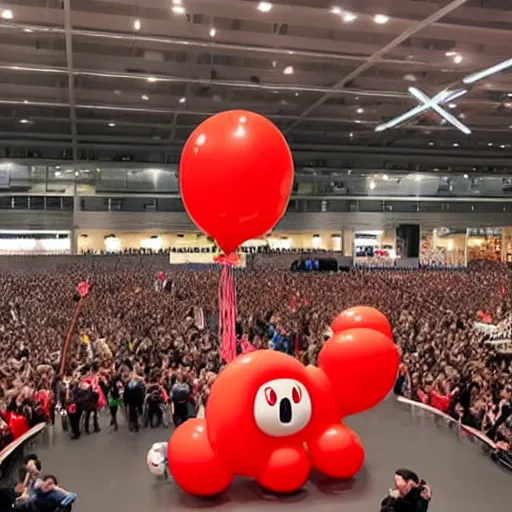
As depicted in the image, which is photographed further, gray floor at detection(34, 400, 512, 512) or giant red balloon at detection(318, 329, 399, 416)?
giant red balloon at detection(318, 329, 399, 416)

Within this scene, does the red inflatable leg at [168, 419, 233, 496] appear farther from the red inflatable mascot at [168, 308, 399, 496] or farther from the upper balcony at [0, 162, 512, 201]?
the upper balcony at [0, 162, 512, 201]

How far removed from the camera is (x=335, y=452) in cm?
562

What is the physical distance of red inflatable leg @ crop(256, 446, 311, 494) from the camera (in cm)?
536

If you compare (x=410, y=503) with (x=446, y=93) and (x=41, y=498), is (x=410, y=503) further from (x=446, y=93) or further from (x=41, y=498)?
(x=446, y=93)

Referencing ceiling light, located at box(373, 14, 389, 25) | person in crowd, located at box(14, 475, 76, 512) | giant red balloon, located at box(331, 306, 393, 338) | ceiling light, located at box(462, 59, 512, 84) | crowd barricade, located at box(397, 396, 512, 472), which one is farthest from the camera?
ceiling light, located at box(462, 59, 512, 84)

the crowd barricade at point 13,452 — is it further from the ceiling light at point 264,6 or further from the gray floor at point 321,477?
the ceiling light at point 264,6

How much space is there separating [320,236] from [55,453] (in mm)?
30985

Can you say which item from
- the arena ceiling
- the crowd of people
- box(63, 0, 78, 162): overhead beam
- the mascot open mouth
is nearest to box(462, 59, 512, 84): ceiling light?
the arena ceiling

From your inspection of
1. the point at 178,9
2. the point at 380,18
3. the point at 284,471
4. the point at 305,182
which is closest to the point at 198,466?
the point at 284,471

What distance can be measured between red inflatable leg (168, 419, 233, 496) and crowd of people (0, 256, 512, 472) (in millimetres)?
1432

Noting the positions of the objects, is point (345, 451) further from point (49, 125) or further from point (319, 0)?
point (49, 125)

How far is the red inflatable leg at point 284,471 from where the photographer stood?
5.36 metres

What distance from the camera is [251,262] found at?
90.5 feet

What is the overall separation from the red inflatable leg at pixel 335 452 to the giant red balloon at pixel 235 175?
206cm
